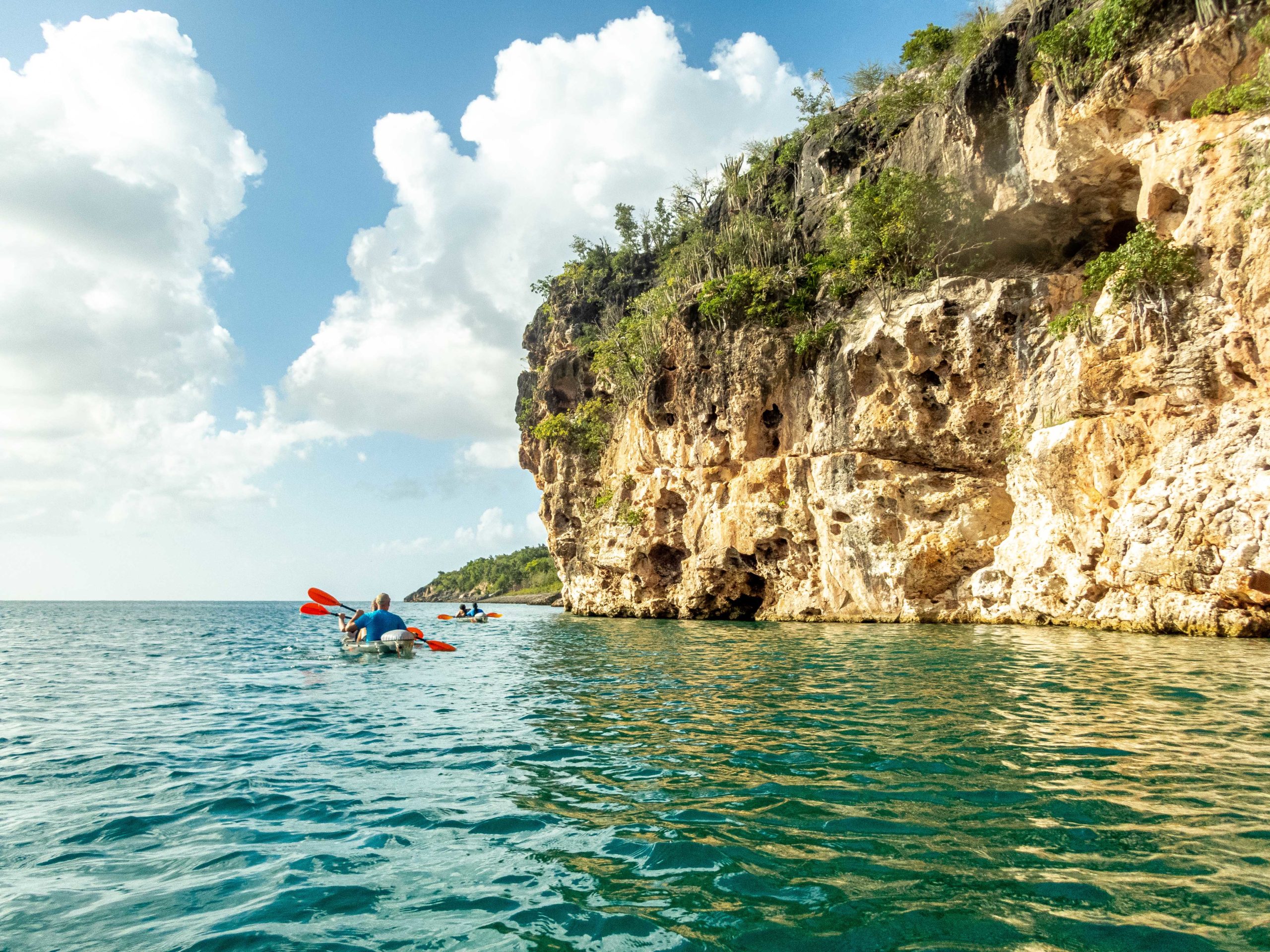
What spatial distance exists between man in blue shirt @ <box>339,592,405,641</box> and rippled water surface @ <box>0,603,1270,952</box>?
593 cm

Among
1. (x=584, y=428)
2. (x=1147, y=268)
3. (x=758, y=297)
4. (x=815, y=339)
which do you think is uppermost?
(x=758, y=297)

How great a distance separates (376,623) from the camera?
18.2 meters

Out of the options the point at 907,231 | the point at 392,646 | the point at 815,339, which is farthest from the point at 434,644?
the point at 907,231

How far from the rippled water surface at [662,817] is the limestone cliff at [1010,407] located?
897 centimetres

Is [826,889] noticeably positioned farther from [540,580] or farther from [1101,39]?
[540,580]

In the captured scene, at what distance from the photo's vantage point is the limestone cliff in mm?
18078

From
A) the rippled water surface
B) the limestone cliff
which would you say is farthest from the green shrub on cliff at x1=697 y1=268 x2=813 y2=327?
the rippled water surface

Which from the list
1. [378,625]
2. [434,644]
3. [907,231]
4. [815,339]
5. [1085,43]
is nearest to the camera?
[378,625]

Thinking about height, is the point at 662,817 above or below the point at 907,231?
below

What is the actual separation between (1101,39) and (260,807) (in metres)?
29.2

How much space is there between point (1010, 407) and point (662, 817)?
24.8m

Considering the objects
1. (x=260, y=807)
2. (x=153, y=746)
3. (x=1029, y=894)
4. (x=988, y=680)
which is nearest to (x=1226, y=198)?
(x=988, y=680)

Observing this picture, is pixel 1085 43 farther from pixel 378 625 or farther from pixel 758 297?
pixel 378 625

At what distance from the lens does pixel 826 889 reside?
393 cm
